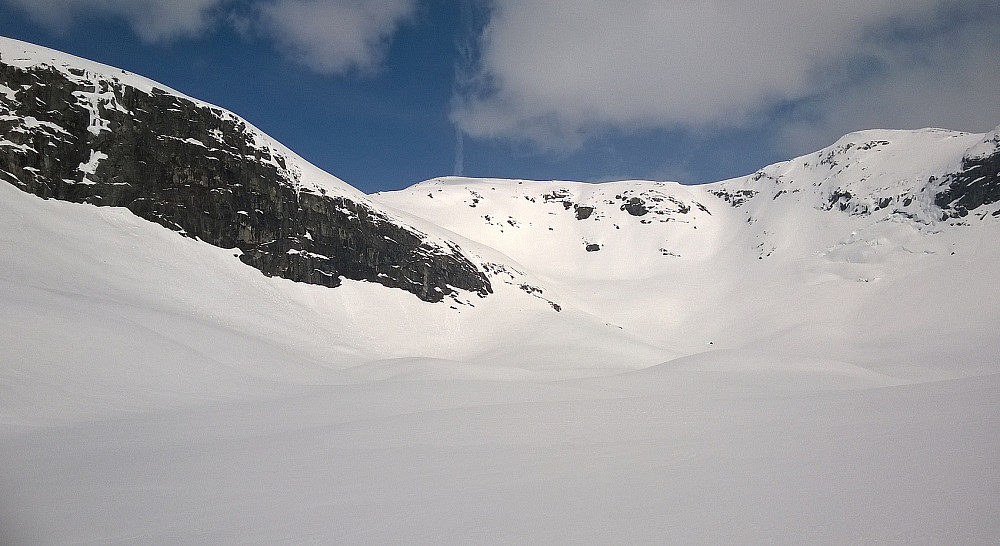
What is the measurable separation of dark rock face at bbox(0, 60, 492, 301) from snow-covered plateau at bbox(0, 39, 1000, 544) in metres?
0.41

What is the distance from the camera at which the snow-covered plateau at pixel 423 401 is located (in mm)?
5180

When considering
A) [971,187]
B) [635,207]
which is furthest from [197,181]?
[971,187]

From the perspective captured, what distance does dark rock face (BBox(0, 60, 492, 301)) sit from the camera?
37.7 m

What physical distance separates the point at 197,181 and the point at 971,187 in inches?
3781

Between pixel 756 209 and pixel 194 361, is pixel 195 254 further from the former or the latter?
pixel 756 209

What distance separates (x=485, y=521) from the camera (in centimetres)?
514

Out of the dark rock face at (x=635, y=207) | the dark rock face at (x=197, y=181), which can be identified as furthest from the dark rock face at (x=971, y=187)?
the dark rock face at (x=197, y=181)

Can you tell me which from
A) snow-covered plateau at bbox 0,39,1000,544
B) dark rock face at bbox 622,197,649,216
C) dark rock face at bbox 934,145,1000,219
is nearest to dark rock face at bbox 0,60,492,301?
snow-covered plateau at bbox 0,39,1000,544

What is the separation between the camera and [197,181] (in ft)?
148

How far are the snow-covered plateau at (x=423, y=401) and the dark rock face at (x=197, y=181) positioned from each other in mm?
410

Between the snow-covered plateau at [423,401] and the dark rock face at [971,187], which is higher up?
the dark rock face at [971,187]

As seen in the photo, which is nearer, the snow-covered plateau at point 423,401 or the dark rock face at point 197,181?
the snow-covered plateau at point 423,401

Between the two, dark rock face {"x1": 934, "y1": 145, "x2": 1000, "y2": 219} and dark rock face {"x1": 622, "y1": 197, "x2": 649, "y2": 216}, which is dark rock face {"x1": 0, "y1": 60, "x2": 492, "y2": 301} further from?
dark rock face {"x1": 934, "y1": 145, "x2": 1000, "y2": 219}

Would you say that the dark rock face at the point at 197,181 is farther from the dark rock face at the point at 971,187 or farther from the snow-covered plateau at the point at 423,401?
the dark rock face at the point at 971,187
